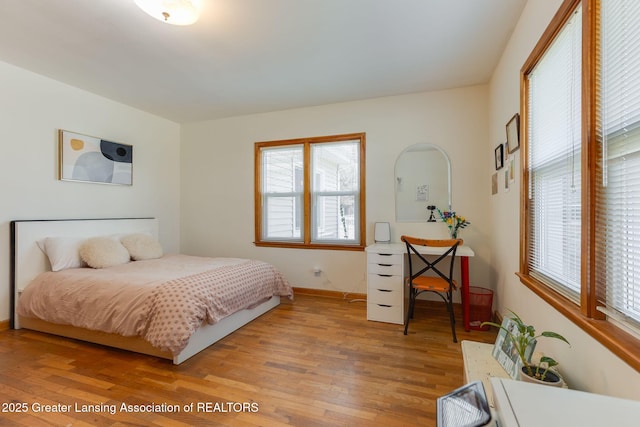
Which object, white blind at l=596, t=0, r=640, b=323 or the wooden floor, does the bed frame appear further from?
white blind at l=596, t=0, r=640, b=323

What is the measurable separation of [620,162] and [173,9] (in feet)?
7.89

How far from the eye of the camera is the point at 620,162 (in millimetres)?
1041

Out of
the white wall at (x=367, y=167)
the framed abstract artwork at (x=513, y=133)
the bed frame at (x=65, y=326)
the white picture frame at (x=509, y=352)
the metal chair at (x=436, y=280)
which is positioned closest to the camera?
the white picture frame at (x=509, y=352)

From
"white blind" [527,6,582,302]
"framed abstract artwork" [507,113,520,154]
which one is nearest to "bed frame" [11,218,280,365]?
"white blind" [527,6,582,302]

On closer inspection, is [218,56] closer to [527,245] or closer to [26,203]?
[26,203]

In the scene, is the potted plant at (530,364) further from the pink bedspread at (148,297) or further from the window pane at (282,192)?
the window pane at (282,192)

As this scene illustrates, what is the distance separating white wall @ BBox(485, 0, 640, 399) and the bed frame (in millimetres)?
2328

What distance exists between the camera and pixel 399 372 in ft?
6.63

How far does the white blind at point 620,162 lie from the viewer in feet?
3.16

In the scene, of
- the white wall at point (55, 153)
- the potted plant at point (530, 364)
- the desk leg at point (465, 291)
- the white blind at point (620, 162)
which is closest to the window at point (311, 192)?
the desk leg at point (465, 291)

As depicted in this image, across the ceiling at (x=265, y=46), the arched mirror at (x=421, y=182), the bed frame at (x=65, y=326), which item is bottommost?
the bed frame at (x=65, y=326)

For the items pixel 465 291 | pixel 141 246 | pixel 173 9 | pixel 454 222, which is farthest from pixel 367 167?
pixel 141 246

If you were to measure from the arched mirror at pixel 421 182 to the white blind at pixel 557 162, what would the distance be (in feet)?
4.69

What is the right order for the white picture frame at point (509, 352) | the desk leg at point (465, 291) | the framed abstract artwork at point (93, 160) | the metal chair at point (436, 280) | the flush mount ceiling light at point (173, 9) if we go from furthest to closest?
the framed abstract artwork at point (93, 160) → the desk leg at point (465, 291) → the metal chair at point (436, 280) → the flush mount ceiling light at point (173, 9) → the white picture frame at point (509, 352)
